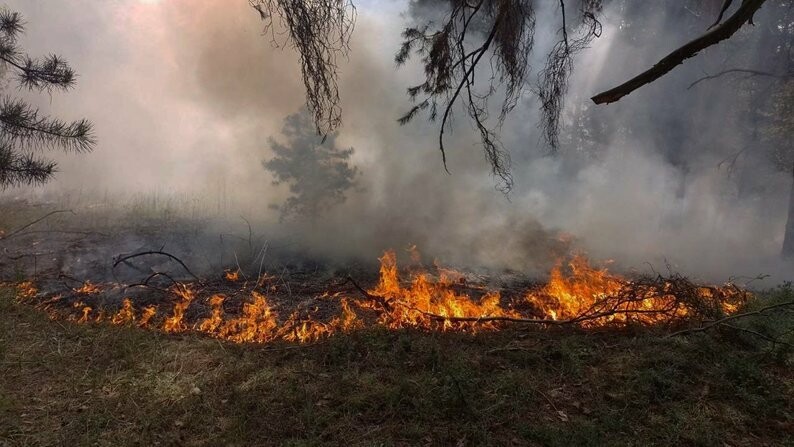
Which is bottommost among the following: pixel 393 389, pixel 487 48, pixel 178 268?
pixel 393 389

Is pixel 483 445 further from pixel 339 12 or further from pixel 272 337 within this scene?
pixel 339 12

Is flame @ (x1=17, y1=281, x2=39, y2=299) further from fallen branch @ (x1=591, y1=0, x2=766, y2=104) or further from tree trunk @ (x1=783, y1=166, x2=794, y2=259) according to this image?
tree trunk @ (x1=783, y1=166, x2=794, y2=259)

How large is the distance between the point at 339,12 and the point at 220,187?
12.0 m

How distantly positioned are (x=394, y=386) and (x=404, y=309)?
1.65m

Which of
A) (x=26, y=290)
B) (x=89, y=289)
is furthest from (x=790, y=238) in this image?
(x=26, y=290)

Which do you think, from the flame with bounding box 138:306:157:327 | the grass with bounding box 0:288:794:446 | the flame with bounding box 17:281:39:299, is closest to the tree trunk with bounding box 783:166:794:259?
the grass with bounding box 0:288:794:446

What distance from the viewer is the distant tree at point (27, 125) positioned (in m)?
4.78

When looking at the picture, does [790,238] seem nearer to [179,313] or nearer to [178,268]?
[179,313]

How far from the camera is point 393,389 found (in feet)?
10.9

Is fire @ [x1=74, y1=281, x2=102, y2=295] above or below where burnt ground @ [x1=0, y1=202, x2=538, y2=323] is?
below

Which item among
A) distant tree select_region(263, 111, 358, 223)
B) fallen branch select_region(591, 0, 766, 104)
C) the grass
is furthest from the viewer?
distant tree select_region(263, 111, 358, 223)

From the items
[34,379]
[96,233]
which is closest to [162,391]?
[34,379]

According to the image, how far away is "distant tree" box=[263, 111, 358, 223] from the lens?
383 inches

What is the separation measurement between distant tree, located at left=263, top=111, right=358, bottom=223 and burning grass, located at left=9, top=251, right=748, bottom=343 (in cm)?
405
